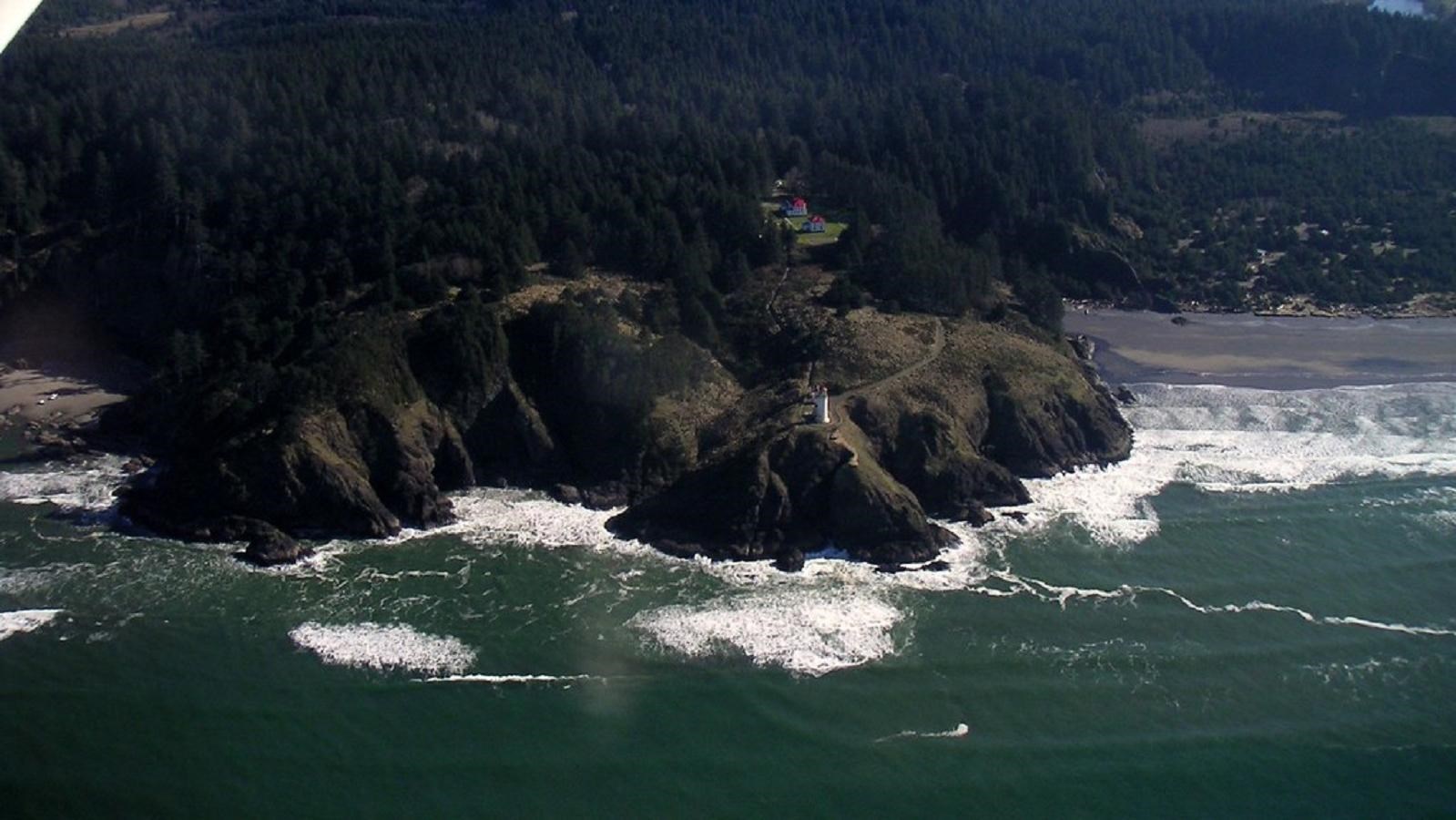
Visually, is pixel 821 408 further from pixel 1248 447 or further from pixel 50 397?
pixel 50 397

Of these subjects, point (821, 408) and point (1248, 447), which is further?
point (1248, 447)

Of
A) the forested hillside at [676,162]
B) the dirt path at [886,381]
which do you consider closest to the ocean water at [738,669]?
the dirt path at [886,381]

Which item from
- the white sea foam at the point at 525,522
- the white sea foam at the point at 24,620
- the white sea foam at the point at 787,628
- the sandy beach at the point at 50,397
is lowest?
the white sea foam at the point at 787,628

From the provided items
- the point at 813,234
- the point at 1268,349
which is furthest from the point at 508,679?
the point at 1268,349

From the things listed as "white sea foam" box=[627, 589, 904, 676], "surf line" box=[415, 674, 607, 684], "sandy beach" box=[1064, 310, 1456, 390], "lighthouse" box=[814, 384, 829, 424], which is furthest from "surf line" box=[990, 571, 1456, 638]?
"sandy beach" box=[1064, 310, 1456, 390]

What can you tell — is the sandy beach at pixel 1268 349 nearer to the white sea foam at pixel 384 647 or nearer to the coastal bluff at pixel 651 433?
the coastal bluff at pixel 651 433

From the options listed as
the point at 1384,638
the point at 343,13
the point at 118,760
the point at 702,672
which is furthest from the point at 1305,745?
the point at 343,13

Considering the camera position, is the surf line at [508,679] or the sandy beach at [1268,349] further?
the sandy beach at [1268,349]
